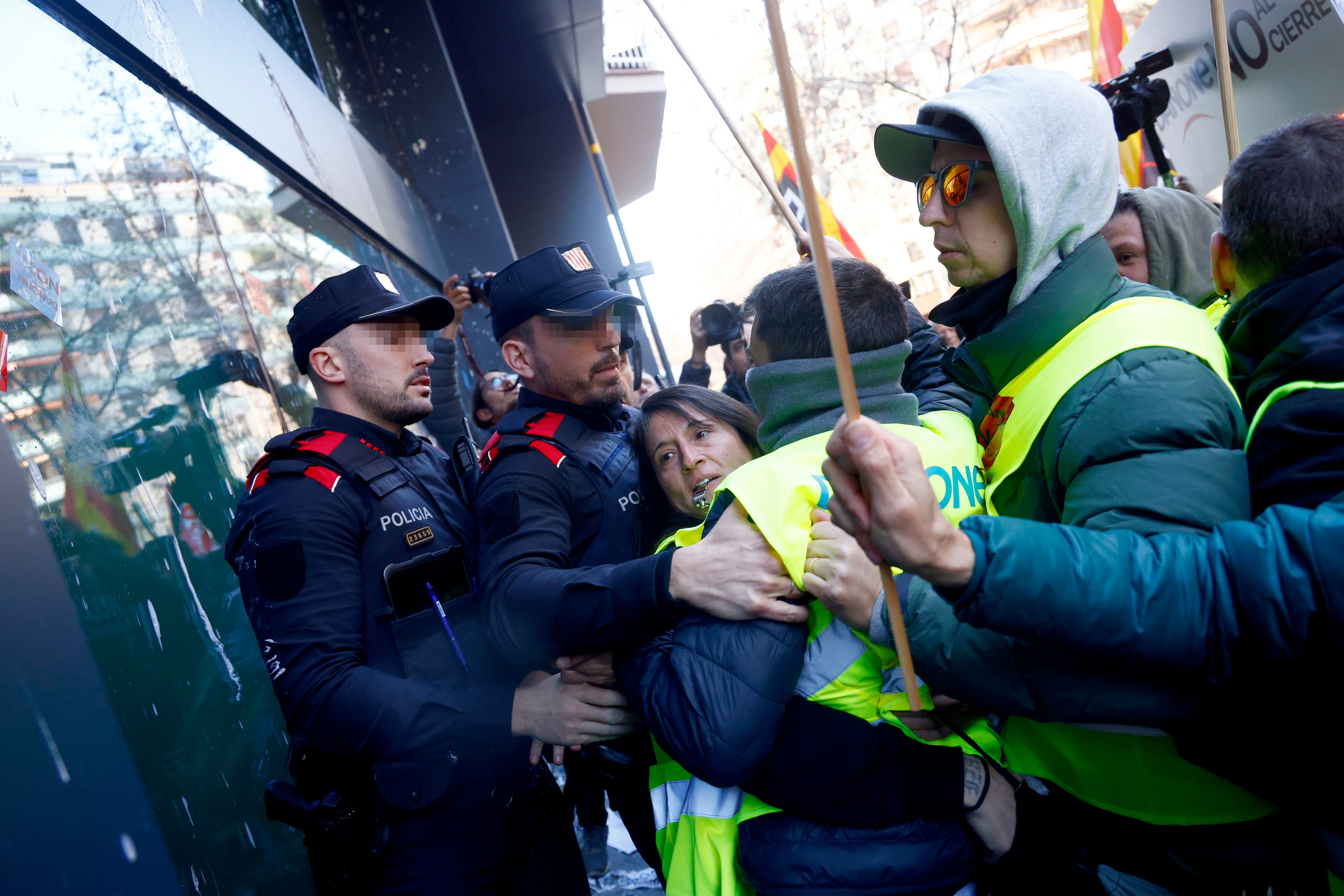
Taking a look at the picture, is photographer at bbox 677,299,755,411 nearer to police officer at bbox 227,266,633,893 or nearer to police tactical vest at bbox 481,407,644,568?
police tactical vest at bbox 481,407,644,568

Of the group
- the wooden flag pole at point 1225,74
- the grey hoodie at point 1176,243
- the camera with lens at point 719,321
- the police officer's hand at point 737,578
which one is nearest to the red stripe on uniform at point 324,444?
the police officer's hand at point 737,578

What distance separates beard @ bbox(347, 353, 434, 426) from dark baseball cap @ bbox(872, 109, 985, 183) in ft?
4.44

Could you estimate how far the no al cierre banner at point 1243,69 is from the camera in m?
2.61

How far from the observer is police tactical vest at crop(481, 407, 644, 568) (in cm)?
199

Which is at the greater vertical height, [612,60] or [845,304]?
[612,60]

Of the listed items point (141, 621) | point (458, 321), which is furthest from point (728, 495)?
point (458, 321)

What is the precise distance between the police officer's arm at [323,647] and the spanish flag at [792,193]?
2.17 meters

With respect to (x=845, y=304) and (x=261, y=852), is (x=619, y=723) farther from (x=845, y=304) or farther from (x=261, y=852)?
(x=261, y=852)

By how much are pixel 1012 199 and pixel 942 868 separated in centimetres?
117

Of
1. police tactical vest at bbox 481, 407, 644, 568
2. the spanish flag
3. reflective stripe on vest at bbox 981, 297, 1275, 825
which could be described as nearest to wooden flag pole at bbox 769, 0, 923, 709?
reflective stripe on vest at bbox 981, 297, 1275, 825

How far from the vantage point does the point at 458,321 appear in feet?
13.2

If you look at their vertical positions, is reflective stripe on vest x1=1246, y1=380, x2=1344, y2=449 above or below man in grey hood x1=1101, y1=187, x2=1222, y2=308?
below

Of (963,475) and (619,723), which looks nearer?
(963,475)

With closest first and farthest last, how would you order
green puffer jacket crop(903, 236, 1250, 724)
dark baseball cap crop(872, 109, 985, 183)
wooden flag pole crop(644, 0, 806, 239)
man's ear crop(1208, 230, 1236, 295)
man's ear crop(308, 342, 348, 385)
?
green puffer jacket crop(903, 236, 1250, 724), man's ear crop(1208, 230, 1236, 295), dark baseball cap crop(872, 109, 985, 183), wooden flag pole crop(644, 0, 806, 239), man's ear crop(308, 342, 348, 385)
